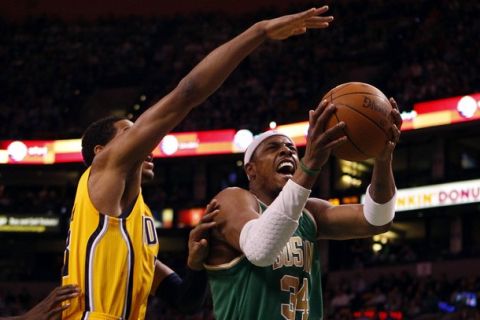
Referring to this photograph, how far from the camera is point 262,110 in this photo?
2575 centimetres

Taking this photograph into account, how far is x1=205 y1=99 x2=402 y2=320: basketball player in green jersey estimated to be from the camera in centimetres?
443

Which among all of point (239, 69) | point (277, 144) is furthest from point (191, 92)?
point (239, 69)

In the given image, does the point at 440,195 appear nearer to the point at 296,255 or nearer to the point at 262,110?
the point at 262,110

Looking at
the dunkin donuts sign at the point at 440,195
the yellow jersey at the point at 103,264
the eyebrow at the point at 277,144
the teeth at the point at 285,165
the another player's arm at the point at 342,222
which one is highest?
the dunkin donuts sign at the point at 440,195

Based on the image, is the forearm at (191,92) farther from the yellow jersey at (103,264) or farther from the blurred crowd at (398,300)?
the blurred crowd at (398,300)

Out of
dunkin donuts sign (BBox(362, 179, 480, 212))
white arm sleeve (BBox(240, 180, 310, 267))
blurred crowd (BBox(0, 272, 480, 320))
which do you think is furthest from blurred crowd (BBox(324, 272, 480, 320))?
white arm sleeve (BBox(240, 180, 310, 267))

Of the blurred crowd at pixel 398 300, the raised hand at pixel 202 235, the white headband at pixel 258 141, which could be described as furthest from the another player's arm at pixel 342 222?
the blurred crowd at pixel 398 300

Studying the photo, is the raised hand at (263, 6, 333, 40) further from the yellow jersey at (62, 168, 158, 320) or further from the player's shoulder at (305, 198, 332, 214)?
the player's shoulder at (305, 198, 332, 214)

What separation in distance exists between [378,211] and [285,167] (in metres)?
0.58

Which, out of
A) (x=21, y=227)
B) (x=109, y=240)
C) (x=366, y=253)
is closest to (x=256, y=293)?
(x=109, y=240)

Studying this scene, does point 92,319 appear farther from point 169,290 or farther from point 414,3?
point 414,3

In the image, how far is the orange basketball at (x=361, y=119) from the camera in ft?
14.3

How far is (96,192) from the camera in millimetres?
4410

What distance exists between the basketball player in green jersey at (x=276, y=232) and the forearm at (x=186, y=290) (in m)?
0.10
